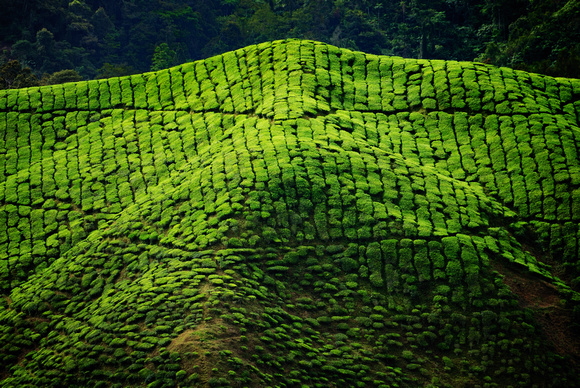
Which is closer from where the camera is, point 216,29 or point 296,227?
point 296,227

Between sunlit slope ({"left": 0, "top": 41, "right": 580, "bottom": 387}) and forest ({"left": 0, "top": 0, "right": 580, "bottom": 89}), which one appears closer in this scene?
sunlit slope ({"left": 0, "top": 41, "right": 580, "bottom": 387})

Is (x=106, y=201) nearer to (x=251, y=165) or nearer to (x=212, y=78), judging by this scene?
(x=251, y=165)

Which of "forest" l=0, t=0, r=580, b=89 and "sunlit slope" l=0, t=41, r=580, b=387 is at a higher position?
"forest" l=0, t=0, r=580, b=89

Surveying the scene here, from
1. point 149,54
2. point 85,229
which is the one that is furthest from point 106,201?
point 149,54

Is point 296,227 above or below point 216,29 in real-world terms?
below
